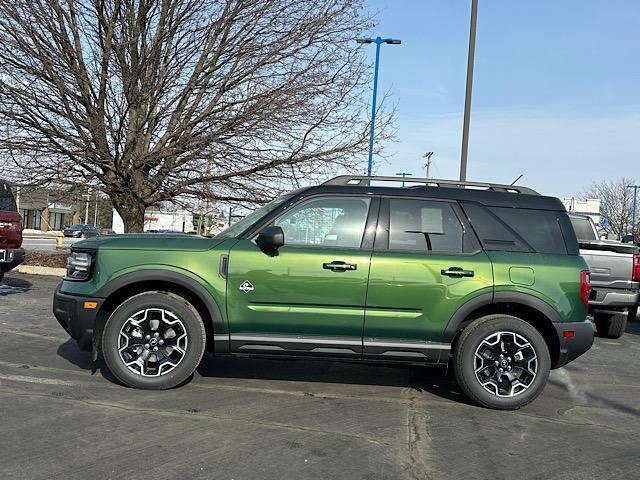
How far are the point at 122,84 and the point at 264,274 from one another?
9.11 m

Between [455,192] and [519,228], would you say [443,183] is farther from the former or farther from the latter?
[519,228]

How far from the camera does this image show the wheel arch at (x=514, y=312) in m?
5.15

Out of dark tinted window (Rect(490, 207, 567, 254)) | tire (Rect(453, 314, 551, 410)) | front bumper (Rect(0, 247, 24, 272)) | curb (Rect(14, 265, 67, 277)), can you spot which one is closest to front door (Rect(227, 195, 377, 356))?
tire (Rect(453, 314, 551, 410))

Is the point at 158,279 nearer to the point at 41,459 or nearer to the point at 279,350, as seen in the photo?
the point at 279,350

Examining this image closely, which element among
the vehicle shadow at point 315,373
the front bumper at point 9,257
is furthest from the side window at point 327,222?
the front bumper at point 9,257

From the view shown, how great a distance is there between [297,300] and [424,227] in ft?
4.23

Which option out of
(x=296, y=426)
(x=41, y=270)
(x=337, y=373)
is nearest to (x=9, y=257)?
(x=41, y=270)

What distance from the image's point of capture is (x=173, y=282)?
5.12 metres

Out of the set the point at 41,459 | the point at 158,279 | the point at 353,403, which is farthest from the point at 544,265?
the point at 41,459

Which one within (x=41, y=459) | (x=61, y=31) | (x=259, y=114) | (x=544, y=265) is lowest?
(x=41, y=459)

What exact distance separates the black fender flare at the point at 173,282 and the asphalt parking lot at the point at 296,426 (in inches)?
26.1

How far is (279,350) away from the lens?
5.13 metres

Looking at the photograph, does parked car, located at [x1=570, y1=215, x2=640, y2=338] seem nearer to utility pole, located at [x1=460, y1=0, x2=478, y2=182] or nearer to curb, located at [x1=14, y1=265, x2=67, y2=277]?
utility pole, located at [x1=460, y1=0, x2=478, y2=182]

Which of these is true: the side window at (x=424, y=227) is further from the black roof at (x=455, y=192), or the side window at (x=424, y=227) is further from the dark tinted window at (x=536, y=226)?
the dark tinted window at (x=536, y=226)
